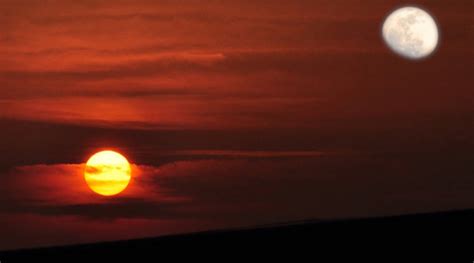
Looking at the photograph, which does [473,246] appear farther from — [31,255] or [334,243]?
[31,255]

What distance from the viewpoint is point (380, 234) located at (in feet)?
65.0

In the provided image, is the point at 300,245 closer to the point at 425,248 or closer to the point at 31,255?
the point at 425,248

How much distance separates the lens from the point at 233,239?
65.5 ft

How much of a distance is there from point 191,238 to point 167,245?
9.6 inches

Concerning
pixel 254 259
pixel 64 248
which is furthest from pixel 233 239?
pixel 64 248

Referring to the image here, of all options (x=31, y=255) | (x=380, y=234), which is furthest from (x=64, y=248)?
(x=380, y=234)

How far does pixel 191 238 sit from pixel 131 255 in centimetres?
59

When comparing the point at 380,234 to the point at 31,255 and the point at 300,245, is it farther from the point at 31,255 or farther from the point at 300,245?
the point at 31,255

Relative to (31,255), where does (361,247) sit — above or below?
below

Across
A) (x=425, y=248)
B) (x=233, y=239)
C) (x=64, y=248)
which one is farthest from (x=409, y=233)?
(x=64, y=248)

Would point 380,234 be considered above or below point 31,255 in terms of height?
below

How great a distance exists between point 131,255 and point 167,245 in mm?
344

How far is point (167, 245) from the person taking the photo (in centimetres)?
1992

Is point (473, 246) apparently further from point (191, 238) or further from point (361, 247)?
point (191, 238)
